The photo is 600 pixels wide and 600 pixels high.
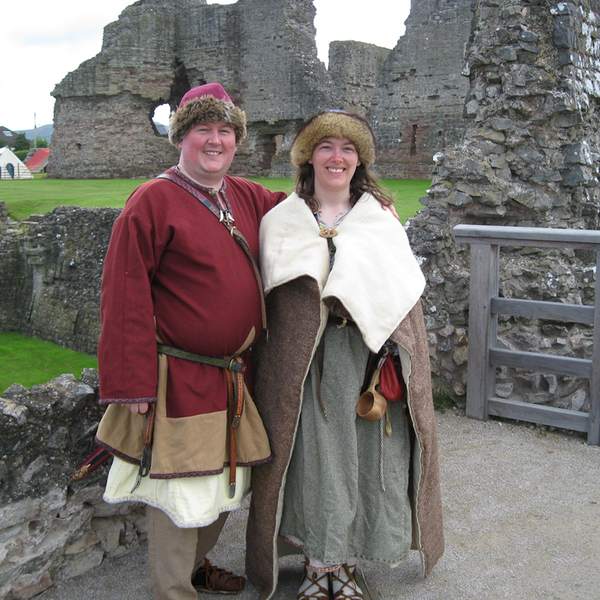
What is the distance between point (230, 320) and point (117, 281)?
1.41 ft

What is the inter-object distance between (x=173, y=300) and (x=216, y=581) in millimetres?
1221

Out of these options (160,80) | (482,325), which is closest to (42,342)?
(482,325)

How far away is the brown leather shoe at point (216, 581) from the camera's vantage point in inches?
101

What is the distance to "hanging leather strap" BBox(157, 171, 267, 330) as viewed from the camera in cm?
235

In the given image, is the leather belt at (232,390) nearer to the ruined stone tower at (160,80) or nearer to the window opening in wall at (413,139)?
the window opening in wall at (413,139)

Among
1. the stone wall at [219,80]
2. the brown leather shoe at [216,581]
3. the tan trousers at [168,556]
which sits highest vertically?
the stone wall at [219,80]

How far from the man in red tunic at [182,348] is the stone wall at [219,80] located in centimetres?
1614

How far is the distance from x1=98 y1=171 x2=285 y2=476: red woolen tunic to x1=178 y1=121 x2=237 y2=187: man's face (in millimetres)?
112

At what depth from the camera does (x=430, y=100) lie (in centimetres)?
1775

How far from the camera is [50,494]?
246cm

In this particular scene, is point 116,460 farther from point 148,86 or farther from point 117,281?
point 148,86

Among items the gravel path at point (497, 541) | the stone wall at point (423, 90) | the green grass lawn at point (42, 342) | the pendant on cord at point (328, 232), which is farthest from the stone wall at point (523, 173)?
the stone wall at point (423, 90)

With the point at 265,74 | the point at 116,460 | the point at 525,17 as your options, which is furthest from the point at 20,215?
the point at 265,74

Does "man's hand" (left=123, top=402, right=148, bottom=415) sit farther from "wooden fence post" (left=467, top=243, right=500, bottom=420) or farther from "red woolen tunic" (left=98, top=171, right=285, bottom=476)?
"wooden fence post" (left=467, top=243, right=500, bottom=420)
